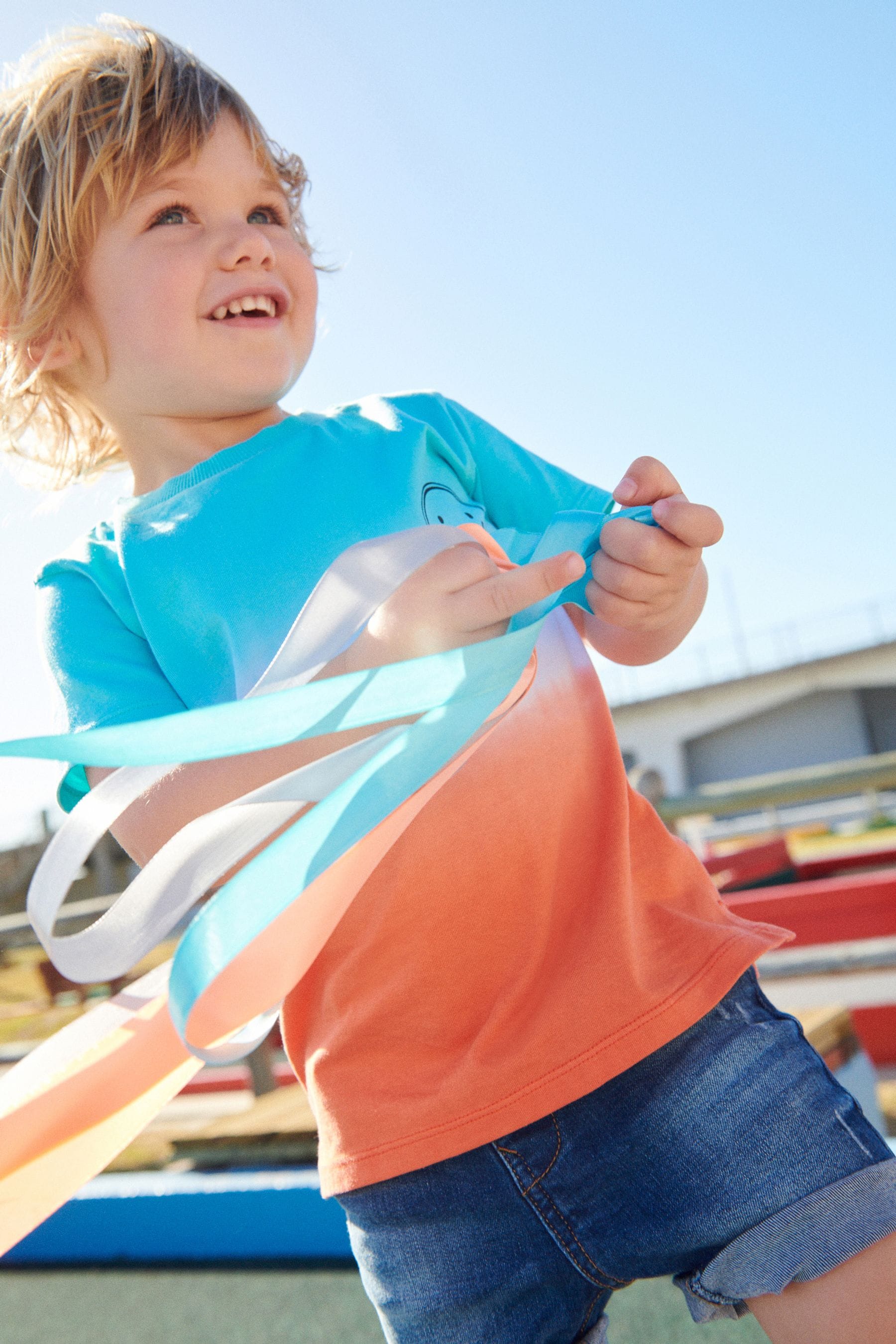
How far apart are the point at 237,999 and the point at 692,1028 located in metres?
0.33

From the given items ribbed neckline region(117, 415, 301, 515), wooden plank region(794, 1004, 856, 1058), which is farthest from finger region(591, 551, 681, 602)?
wooden plank region(794, 1004, 856, 1058)

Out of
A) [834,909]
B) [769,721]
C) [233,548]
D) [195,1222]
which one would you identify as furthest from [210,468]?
[769,721]

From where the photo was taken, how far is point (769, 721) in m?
23.2

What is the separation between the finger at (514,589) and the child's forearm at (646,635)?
23 cm

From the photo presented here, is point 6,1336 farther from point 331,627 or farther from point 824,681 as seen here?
point 824,681

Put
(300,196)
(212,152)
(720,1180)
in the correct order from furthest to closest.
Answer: (300,196), (212,152), (720,1180)

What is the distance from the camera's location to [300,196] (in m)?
1.17

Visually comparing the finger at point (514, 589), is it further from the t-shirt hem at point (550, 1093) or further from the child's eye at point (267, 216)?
the child's eye at point (267, 216)

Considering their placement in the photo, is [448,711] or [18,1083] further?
[18,1083]

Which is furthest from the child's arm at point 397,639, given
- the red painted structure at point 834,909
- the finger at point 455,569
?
the red painted structure at point 834,909

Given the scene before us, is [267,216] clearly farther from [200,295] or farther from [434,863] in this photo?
[434,863]

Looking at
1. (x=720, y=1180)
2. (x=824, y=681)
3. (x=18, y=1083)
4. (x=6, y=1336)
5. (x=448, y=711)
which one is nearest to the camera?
(x=448, y=711)

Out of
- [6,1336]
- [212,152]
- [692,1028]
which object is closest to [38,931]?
[692,1028]

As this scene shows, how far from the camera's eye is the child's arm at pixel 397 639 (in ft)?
1.90
